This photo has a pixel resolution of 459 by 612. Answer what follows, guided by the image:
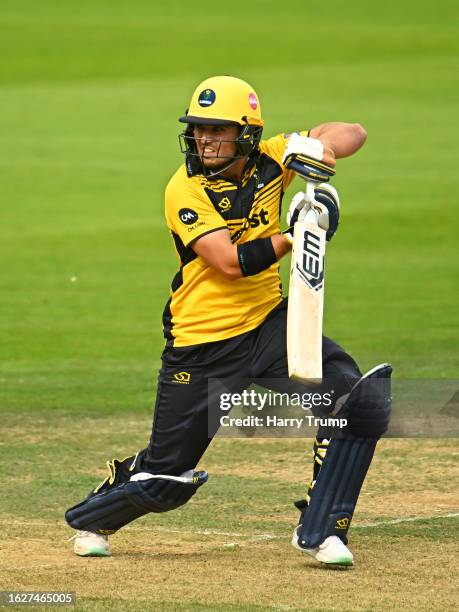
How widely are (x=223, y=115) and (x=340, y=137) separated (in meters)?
0.58

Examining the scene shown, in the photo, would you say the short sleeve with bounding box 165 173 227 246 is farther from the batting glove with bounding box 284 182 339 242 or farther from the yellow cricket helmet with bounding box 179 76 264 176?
the batting glove with bounding box 284 182 339 242

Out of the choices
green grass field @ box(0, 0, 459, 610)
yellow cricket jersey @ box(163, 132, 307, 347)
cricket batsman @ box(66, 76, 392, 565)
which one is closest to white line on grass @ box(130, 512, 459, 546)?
green grass field @ box(0, 0, 459, 610)

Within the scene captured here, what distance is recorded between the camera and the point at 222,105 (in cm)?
647

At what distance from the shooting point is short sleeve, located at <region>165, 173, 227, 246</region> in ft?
20.8

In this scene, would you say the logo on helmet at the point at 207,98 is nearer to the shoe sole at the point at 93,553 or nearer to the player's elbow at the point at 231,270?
the player's elbow at the point at 231,270

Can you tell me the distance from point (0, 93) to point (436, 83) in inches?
350

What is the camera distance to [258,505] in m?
7.68

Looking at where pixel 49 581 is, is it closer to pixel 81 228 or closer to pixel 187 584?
pixel 187 584

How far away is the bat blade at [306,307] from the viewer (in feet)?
20.2

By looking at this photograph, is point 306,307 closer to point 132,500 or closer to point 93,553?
point 132,500

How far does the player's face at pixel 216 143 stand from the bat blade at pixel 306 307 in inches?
21.0

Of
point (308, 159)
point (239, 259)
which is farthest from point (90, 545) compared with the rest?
point (308, 159)

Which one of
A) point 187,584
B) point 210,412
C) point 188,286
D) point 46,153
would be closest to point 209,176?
point 188,286

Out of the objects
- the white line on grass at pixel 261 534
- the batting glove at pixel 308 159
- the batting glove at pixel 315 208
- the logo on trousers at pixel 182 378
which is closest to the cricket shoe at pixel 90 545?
the white line on grass at pixel 261 534
